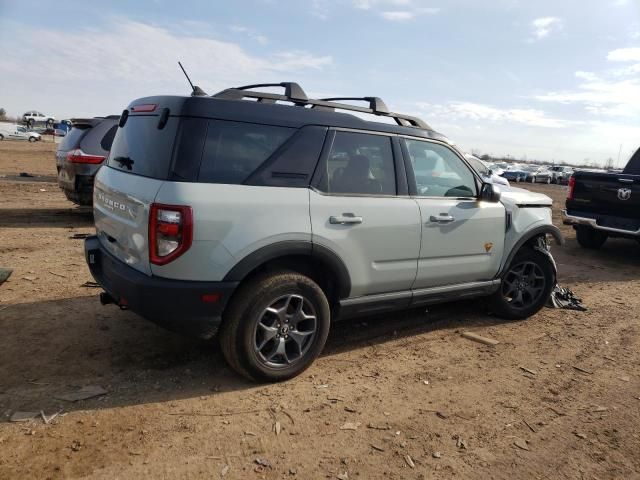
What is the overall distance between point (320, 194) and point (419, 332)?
1952 millimetres

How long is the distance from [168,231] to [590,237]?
29.9 ft

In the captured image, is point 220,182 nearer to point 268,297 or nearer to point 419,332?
point 268,297

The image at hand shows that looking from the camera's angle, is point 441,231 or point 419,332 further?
point 419,332

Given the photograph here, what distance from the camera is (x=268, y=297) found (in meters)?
3.45

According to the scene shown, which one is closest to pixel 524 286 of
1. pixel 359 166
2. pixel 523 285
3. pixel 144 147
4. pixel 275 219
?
pixel 523 285

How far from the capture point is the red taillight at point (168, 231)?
122 inches

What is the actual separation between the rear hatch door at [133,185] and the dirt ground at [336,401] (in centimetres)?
92

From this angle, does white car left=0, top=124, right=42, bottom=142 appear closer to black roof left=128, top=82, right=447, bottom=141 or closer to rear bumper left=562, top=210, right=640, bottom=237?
rear bumper left=562, top=210, right=640, bottom=237

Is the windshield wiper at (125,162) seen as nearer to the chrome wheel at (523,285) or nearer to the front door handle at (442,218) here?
the front door handle at (442,218)

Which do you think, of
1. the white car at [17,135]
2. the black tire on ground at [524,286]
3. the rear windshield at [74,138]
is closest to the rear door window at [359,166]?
the black tire on ground at [524,286]

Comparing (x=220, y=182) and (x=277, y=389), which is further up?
(x=220, y=182)

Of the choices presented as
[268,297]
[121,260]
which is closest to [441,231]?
[268,297]

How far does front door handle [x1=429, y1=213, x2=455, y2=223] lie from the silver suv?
1 cm

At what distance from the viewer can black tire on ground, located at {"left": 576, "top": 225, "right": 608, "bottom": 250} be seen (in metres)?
9.76
